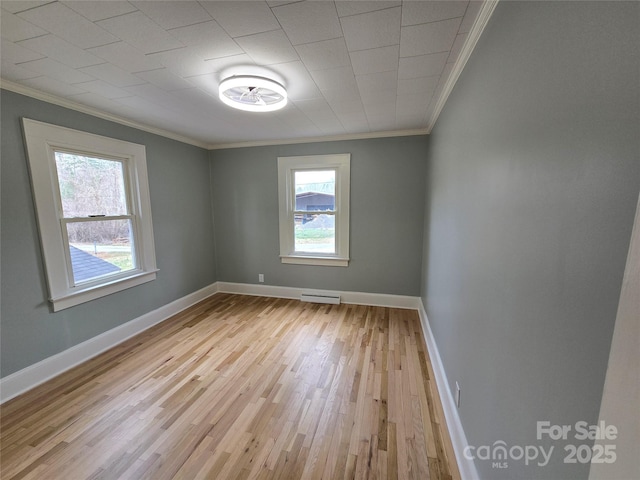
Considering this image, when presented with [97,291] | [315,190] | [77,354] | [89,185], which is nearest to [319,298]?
[315,190]

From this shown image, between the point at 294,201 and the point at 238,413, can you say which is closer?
the point at 238,413

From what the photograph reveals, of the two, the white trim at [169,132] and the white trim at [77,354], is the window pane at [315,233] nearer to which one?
the white trim at [169,132]

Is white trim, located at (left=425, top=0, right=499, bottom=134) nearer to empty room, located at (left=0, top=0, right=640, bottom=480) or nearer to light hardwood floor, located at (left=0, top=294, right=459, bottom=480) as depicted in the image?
empty room, located at (left=0, top=0, right=640, bottom=480)

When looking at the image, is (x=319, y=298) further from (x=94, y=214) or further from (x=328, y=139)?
(x=94, y=214)

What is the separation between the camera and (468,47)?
1.46 m

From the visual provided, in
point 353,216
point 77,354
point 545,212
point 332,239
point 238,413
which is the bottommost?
point 238,413

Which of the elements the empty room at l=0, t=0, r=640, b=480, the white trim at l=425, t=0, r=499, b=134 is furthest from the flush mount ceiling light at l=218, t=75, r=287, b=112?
the white trim at l=425, t=0, r=499, b=134

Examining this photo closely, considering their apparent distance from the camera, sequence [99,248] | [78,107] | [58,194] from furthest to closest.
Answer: [99,248] < [78,107] < [58,194]

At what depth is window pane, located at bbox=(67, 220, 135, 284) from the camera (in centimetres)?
241

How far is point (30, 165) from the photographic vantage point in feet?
6.65

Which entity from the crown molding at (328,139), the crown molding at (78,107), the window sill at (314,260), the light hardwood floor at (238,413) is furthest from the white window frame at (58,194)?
the window sill at (314,260)

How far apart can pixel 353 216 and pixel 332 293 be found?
1205 millimetres

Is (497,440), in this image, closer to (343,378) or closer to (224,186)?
(343,378)

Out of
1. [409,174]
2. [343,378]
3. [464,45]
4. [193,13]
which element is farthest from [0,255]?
[409,174]
